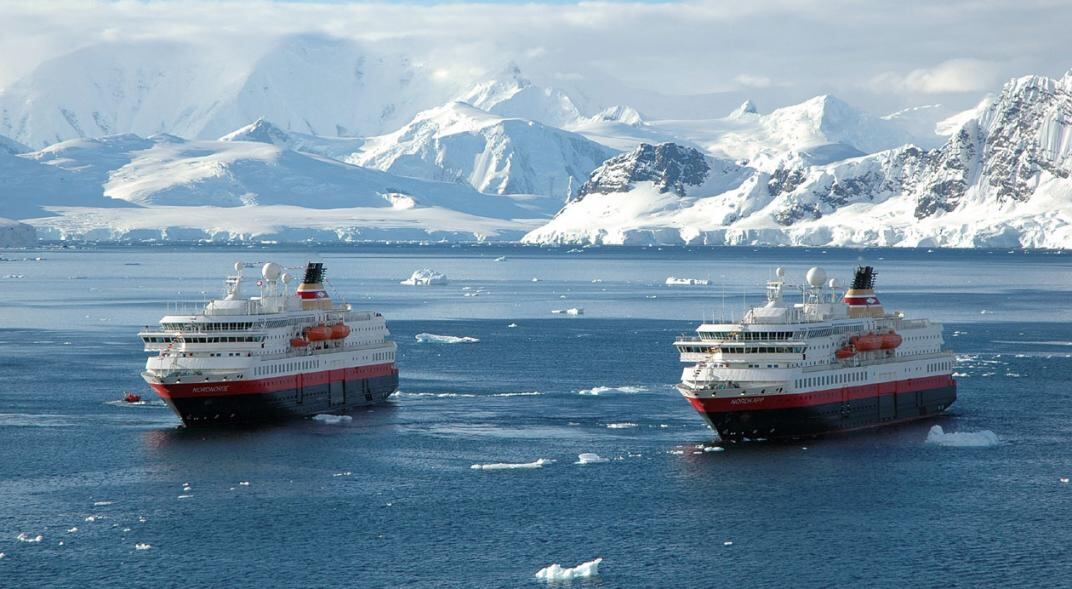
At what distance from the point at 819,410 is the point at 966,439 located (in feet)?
26.0

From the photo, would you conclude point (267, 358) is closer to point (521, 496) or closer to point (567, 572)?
point (521, 496)

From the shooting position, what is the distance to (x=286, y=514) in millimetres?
74688

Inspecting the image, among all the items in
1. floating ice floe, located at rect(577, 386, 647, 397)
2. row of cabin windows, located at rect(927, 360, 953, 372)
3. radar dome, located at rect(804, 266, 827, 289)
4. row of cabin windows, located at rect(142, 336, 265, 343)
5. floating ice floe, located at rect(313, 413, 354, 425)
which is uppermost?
radar dome, located at rect(804, 266, 827, 289)

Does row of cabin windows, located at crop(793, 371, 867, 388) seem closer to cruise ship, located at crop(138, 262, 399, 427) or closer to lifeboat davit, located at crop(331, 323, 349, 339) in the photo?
lifeboat davit, located at crop(331, 323, 349, 339)

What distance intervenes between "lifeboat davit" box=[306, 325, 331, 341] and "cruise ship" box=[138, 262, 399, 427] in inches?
2.4

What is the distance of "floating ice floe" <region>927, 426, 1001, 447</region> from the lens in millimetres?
90188

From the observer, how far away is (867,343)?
317 ft

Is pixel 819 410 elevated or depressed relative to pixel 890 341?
depressed

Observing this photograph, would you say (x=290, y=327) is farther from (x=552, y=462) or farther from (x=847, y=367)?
(x=847, y=367)

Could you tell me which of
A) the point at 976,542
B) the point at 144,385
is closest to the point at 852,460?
the point at 976,542

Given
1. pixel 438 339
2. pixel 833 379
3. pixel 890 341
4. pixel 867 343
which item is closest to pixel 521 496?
pixel 833 379

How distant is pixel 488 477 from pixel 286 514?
37.6 ft

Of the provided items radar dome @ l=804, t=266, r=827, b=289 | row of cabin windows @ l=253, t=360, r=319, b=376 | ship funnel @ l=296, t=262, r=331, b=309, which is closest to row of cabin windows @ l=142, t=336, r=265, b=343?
row of cabin windows @ l=253, t=360, r=319, b=376

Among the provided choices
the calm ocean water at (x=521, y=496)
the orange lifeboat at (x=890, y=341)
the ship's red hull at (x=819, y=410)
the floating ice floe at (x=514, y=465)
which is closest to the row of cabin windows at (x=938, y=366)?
the ship's red hull at (x=819, y=410)
